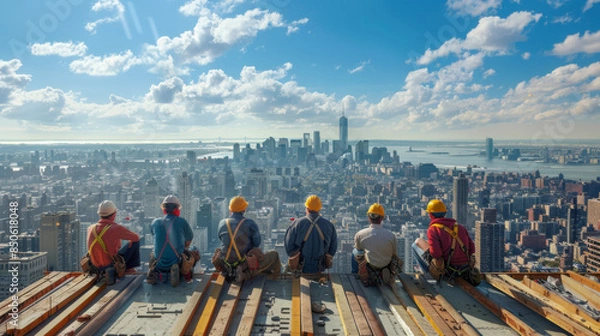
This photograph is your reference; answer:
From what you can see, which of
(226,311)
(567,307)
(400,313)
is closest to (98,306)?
(226,311)

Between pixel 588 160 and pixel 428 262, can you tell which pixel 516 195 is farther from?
pixel 428 262

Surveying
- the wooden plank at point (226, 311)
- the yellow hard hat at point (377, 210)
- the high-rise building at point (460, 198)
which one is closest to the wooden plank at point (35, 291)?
the wooden plank at point (226, 311)

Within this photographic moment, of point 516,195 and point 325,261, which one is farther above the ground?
point 325,261

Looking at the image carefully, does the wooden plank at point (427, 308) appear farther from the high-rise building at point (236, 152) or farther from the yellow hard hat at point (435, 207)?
the high-rise building at point (236, 152)

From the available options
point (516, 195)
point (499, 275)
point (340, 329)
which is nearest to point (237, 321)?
point (340, 329)

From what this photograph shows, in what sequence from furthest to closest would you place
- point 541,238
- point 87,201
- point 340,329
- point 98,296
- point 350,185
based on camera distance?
point 350,185
point 87,201
point 541,238
point 98,296
point 340,329

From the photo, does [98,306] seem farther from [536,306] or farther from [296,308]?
[536,306]
